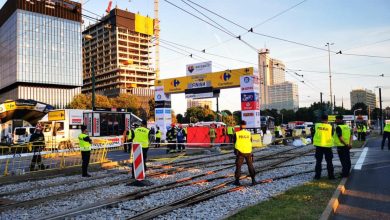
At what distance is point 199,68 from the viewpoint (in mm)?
32125

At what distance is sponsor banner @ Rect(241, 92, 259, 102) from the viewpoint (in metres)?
26.6

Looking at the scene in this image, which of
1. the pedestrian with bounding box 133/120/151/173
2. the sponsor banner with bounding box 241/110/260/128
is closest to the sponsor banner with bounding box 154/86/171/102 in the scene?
the sponsor banner with bounding box 241/110/260/128

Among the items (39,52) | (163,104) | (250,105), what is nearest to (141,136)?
(250,105)

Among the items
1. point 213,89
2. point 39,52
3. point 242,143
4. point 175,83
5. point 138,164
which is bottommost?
point 138,164

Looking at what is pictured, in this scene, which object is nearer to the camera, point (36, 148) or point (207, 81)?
point (36, 148)

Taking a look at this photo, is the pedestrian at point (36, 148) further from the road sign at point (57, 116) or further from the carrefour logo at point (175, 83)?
the carrefour logo at point (175, 83)

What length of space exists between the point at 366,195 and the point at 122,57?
450ft

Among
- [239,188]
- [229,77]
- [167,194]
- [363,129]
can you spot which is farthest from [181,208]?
[363,129]

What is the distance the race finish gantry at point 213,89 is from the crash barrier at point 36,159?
39.4 feet

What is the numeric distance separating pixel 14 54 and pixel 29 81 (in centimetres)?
830

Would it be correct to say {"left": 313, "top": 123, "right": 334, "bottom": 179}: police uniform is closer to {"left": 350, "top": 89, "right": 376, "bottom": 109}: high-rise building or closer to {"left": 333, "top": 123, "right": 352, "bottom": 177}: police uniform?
{"left": 333, "top": 123, "right": 352, "bottom": 177}: police uniform

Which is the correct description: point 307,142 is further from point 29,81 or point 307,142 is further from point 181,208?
point 29,81

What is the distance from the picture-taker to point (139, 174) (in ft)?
34.0

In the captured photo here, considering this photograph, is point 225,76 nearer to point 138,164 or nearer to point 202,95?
point 202,95
